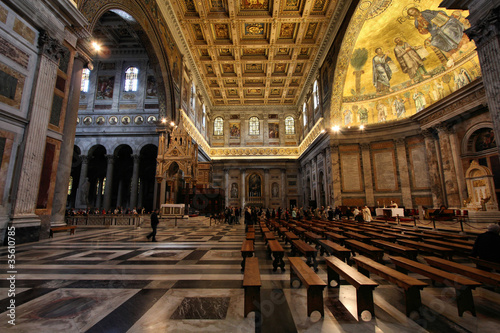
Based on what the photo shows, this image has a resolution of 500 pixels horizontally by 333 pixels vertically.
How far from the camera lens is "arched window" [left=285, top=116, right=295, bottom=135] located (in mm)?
30547

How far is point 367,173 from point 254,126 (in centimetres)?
1659

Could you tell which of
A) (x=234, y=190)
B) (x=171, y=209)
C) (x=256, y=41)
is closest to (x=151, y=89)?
(x=256, y=41)

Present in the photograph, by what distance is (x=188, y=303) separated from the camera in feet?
7.50

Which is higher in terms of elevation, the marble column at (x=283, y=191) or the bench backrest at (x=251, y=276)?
the marble column at (x=283, y=191)

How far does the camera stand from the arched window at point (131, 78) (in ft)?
73.9

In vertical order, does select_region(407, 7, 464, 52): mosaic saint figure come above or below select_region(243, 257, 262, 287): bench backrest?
above

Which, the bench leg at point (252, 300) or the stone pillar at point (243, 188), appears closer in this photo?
the bench leg at point (252, 300)

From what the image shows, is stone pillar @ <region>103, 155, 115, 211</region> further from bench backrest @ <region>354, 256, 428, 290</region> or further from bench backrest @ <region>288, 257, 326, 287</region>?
bench backrest @ <region>354, 256, 428, 290</region>

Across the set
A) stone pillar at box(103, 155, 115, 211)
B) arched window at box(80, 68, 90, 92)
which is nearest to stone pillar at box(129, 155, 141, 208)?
stone pillar at box(103, 155, 115, 211)

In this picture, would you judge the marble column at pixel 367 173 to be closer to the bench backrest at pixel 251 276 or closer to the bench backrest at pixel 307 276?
the bench backrest at pixel 307 276

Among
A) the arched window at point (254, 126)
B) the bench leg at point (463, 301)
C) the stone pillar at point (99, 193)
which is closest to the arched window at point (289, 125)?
the arched window at point (254, 126)

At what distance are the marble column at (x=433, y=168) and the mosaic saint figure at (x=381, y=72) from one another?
469cm

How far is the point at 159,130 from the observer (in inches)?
667

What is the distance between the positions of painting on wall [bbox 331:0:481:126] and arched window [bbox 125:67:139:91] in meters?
18.9
